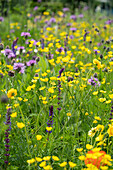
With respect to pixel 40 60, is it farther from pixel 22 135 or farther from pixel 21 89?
pixel 22 135

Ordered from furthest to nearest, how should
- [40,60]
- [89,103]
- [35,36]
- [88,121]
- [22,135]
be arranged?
[35,36], [40,60], [89,103], [88,121], [22,135]

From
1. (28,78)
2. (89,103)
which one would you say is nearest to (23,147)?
(89,103)

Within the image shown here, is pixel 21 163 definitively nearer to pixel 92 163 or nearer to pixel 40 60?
pixel 92 163

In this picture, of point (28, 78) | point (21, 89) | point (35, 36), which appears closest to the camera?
point (21, 89)

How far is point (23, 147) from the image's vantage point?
4.45ft

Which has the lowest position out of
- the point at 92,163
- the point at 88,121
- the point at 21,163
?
the point at 21,163

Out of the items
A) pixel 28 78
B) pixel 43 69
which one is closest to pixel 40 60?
pixel 43 69

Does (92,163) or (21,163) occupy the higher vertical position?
(92,163)

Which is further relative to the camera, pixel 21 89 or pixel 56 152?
pixel 21 89

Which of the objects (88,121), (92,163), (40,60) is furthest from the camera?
(40,60)

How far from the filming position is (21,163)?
1.34 meters

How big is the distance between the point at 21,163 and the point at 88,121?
0.62 meters

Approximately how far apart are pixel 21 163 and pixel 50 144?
217 millimetres

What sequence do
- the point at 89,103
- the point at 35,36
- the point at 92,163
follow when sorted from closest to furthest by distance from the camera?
the point at 92,163
the point at 89,103
the point at 35,36
